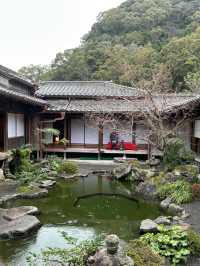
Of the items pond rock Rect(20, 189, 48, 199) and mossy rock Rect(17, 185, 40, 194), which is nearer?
pond rock Rect(20, 189, 48, 199)

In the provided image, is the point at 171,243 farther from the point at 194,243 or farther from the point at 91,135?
the point at 91,135

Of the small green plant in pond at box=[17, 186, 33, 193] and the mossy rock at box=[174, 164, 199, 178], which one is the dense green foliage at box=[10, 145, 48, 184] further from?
the mossy rock at box=[174, 164, 199, 178]

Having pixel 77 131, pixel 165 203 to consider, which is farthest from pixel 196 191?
pixel 77 131

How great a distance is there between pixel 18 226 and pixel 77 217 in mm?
2118

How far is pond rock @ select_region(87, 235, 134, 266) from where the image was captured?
564 centimetres

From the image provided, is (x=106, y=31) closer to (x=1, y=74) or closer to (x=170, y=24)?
(x=170, y=24)

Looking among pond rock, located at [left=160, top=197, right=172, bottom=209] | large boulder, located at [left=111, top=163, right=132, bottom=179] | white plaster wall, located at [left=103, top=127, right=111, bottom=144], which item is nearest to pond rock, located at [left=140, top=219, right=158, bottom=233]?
pond rock, located at [left=160, top=197, right=172, bottom=209]

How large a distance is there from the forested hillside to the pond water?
20.9 m

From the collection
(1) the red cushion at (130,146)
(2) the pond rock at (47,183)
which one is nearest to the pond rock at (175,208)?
(2) the pond rock at (47,183)

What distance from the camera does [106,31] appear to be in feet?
204

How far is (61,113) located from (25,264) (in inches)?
667

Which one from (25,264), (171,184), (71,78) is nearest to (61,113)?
(171,184)

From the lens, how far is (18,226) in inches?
344

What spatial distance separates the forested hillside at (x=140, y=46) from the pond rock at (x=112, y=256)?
27.4 m
